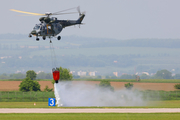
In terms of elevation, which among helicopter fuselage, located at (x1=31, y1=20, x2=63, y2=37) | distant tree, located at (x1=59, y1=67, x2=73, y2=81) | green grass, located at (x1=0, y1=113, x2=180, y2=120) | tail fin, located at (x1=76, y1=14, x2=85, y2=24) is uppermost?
tail fin, located at (x1=76, y1=14, x2=85, y2=24)

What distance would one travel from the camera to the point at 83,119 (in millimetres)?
43438

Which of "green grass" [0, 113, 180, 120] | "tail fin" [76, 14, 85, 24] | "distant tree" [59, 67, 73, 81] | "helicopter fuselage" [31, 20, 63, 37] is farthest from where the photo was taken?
"distant tree" [59, 67, 73, 81]

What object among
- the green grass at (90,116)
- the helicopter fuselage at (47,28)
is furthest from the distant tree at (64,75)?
the green grass at (90,116)

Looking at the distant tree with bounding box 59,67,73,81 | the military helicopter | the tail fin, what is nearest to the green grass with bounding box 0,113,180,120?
the military helicopter

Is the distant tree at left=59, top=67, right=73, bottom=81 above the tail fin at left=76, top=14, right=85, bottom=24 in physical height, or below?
below

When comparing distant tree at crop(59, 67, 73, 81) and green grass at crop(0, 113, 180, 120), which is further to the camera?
distant tree at crop(59, 67, 73, 81)

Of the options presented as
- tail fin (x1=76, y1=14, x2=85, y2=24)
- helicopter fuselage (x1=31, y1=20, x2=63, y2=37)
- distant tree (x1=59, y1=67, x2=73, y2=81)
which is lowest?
distant tree (x1=59, y1=67, x2=73, y2=81)

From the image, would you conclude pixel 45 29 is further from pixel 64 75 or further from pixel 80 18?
pixel 64 75

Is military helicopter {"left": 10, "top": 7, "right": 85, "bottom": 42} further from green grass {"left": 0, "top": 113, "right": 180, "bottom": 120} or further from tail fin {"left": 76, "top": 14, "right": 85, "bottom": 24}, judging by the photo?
green grass {"left": 0, "top": 113, "right": 180, "bottom": 120}

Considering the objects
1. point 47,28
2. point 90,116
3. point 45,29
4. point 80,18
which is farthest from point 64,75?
point 90,116

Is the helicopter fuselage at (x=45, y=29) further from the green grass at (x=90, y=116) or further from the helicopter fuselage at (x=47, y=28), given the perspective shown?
the green grass at (x=90, y=116)

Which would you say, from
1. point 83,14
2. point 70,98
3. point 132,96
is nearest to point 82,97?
point 70,98

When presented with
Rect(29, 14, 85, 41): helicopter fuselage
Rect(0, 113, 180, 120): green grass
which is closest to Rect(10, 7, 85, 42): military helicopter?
Rect(29, 14, 85, 41): helicopter fuselage

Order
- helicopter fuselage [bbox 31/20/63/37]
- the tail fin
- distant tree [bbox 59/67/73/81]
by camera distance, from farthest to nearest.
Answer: distant tree [bbox 59/67/73/81] → the tail fin → helicopter fuselage [bbox 31/20/63/37]
